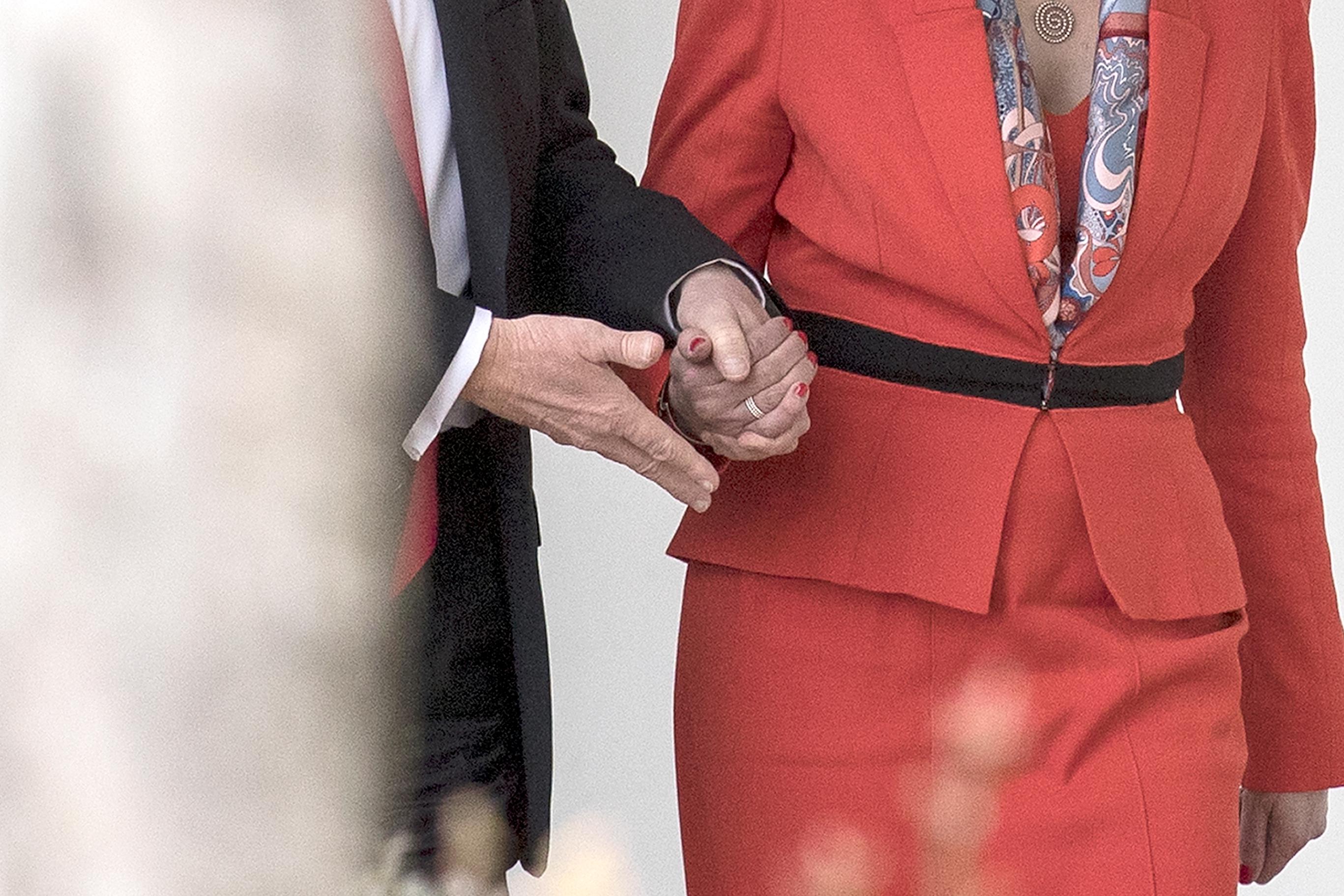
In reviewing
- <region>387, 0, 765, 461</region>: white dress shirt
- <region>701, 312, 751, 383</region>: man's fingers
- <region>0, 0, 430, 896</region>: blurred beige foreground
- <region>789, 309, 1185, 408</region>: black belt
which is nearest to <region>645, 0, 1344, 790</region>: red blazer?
<region>789, 309, 1185, 408</region>: black belt

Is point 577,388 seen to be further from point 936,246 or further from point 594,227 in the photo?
point 936,246

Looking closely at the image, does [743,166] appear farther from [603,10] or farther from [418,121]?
[603,10]

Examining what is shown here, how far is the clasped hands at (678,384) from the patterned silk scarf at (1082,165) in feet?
0.52

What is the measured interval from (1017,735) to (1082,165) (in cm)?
36

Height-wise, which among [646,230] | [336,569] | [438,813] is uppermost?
[336,569]

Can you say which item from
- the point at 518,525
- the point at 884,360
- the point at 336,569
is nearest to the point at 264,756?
the point at 336,569

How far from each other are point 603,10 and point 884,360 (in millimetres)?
865

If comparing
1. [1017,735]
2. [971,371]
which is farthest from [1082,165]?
[1017,735]

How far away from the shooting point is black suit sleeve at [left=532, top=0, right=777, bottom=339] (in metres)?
1.06

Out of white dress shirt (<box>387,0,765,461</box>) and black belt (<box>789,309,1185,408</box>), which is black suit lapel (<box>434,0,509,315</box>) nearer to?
white dress shirt (<box>387,0,765,461</box>)

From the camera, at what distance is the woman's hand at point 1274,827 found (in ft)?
4.39

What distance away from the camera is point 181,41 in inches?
18.7

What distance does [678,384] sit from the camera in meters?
1.06

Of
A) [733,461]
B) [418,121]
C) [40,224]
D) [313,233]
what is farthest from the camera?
[733,461]
